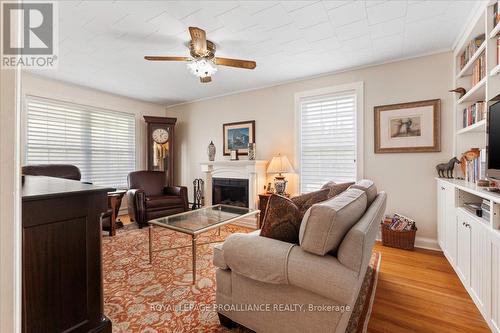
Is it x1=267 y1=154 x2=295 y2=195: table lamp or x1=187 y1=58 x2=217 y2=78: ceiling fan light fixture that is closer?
x1=187 y1=58 x2=217 y2=78: ceiling fan light fixture

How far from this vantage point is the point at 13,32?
51 cm

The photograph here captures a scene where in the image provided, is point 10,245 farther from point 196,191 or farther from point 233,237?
point 196,191

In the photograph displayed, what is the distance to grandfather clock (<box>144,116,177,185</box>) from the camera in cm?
509

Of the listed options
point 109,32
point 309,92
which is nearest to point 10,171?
point 109,32

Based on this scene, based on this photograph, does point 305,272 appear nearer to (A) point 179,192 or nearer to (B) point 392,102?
(B) point 392,102

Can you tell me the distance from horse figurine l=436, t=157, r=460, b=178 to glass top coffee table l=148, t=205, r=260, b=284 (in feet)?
7.63

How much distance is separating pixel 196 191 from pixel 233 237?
3.83 metres

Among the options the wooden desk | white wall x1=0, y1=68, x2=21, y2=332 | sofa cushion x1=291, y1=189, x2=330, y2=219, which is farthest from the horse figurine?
white wall x1=0, y1=68, x2=21, y2=332

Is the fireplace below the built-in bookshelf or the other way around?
below

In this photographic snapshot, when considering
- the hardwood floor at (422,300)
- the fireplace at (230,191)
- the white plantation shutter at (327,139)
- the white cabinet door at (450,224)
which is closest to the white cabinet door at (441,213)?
the white cabinet door at (450,224)

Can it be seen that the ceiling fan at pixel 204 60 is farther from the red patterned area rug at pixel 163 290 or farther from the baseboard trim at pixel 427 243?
Result: the baseboard trim at pixel 427 243

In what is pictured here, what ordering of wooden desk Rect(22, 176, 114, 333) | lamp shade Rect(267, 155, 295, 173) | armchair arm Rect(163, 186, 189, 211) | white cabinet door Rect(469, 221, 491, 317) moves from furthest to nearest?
armchair arm Rect(163, 186, 189, 211) → lamp shade Rect(267, 155, 295, 173) → white cabinet door Rect(469, 221, 491, 317) → wooden desk Rect(22, 176, 114, 333)

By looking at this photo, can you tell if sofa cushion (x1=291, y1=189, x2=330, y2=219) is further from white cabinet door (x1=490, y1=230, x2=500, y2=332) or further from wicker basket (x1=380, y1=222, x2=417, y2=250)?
wicker basket (x1=380, y1=222, x2=417, y2=250)

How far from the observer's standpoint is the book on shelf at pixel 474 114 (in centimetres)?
215
